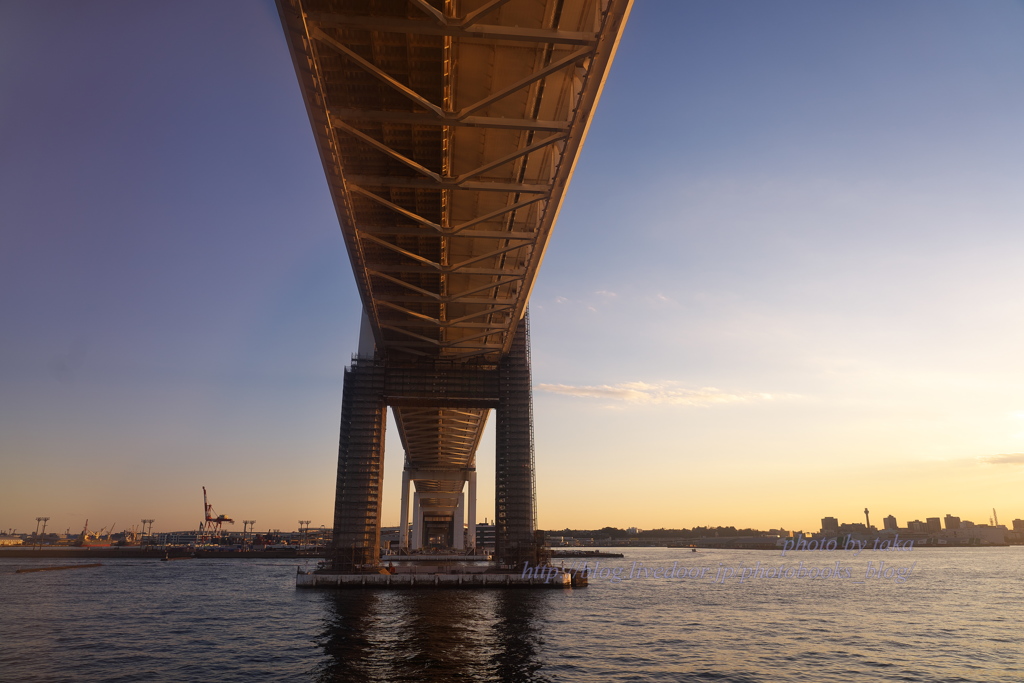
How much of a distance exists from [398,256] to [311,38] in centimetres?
2011

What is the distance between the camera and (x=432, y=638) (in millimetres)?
30672

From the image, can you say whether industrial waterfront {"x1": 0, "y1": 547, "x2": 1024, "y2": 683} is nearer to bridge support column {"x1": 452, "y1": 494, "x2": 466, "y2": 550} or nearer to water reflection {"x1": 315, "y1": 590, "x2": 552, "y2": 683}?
water reflection {"x1": 315, "y1": 590, "x2": 552, "y2": 683}

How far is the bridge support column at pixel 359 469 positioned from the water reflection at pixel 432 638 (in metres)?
9.22

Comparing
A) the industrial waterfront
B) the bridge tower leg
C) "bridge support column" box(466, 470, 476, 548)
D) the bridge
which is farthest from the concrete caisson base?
"bridge support column" box(466, 470, 476, 548)

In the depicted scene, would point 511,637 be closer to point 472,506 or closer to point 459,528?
point 472,506

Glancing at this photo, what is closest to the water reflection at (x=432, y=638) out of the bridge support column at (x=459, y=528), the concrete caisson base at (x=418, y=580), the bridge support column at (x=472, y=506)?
the concrete caisson base at (x=418, y=580)

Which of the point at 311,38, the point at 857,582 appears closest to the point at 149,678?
the point at 311,38

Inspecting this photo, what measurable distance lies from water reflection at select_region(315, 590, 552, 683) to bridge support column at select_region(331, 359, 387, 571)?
9.22 meters

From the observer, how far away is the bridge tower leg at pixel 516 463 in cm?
5981

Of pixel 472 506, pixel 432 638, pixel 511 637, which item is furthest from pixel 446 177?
pixel 472 506

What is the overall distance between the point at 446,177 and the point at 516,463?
3600 cm

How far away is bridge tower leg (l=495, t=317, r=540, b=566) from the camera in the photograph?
59.8m

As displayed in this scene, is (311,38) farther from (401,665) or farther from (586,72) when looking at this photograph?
(401,665)

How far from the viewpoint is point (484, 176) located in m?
34.6
